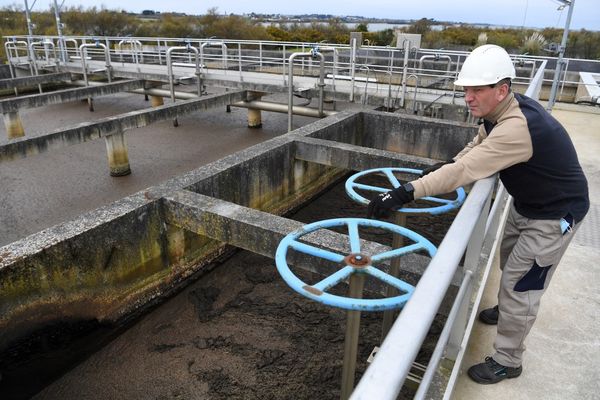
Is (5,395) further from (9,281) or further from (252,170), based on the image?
(252,170)

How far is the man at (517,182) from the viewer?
7.09 feet

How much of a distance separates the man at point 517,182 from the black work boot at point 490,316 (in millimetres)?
387

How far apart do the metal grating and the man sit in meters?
2.02

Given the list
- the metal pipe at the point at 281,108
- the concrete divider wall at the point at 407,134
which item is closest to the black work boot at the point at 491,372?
the concrete divider wall at the point at 407,134

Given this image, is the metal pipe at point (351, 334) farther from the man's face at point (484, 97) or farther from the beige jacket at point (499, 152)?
the man's face at point (484, 97)

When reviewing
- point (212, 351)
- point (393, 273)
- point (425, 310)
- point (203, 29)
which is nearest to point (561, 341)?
point (393, 273)

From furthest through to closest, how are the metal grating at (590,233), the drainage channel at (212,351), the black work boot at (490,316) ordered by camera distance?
1. the metal grating at (590,233)
2. the drainage channel at (212,351)
3. the black work boot at (490,316)

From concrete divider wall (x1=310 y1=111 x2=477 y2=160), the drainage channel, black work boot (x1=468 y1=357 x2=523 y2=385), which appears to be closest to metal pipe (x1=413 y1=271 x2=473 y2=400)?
black work boot (x1=468 y1=357 x2=523 y2=385)

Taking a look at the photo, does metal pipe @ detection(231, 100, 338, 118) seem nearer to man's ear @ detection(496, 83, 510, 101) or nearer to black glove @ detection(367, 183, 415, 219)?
black glove @ detection(367, 183, 415, 219)

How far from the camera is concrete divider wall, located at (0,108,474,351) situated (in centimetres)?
378

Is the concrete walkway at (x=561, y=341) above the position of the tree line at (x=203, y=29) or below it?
Result: below

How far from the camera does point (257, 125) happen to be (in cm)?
1228

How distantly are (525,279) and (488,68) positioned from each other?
1.16 m

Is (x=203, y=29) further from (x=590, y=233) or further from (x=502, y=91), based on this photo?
(x=502, y=91)
